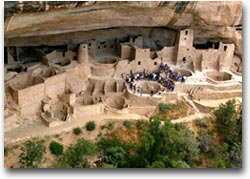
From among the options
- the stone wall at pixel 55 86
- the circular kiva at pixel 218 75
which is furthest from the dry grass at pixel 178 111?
the stone wall at pixel 55 86

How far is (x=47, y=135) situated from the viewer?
427 inches

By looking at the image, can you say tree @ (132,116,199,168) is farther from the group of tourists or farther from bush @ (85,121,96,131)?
the group of tourists

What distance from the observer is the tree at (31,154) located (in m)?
9.91

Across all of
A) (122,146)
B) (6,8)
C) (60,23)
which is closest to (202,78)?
(122,146)

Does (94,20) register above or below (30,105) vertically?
above

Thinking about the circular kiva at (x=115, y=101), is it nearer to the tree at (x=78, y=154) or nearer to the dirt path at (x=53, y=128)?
the dirt path at (x=53, y=128)

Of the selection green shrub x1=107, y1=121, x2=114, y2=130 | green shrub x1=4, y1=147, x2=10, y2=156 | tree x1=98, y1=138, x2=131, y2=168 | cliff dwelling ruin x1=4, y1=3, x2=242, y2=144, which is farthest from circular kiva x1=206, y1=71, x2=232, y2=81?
green shrub x1=4, y1=147, x2=10, y2=156

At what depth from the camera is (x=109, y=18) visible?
11078 mm

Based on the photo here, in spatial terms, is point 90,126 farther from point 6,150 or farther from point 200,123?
point 200,123

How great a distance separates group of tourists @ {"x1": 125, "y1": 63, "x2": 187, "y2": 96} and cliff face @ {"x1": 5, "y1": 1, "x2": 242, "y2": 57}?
116 cm

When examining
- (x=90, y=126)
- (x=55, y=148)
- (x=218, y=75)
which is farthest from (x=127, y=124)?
(x=218, y=75)

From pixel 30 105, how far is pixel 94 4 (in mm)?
2863

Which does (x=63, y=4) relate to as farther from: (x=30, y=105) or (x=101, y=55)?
(x=101, y=55)

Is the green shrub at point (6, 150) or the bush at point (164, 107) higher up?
the bush at point (164, 107)
